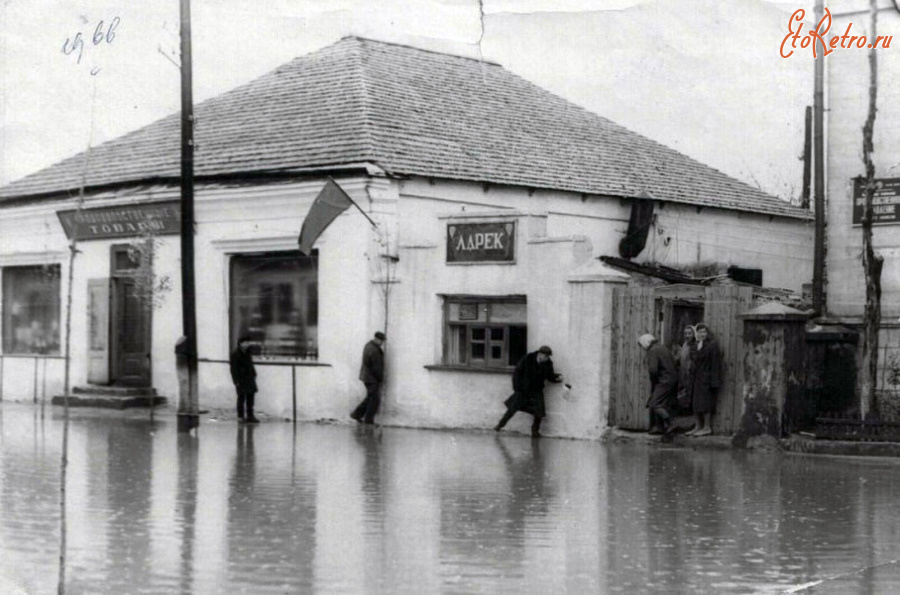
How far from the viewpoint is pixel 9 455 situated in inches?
720

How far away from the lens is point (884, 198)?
24016 millimetres

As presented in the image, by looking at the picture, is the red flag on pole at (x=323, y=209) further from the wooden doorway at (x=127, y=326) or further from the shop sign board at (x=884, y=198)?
the shop sign board at (x=884, y=198)

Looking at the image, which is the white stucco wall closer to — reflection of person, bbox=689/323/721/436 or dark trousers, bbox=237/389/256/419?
dark trousers, bbox=237/389/256/419

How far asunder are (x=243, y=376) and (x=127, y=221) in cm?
564

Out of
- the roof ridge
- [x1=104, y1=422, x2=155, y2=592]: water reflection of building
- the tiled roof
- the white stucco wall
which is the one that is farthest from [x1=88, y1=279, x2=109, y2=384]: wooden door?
[x1=104, y1=422, x2=155, y2=592]: water reflection of building

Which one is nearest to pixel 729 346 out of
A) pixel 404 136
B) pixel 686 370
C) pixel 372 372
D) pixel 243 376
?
pixel 686 370

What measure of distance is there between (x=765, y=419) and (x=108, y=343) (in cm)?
1543

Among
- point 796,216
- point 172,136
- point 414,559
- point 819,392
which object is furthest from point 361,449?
point 796,216

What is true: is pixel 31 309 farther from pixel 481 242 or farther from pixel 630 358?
pixel 630 358

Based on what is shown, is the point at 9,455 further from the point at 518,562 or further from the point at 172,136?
the point at 172,136

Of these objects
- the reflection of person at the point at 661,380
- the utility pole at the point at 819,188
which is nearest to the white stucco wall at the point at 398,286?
the reflection of person at the point at 661,380

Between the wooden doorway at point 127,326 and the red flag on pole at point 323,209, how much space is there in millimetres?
5905

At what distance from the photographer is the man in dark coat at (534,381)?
21.9 meters

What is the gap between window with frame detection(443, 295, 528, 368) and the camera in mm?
23266
